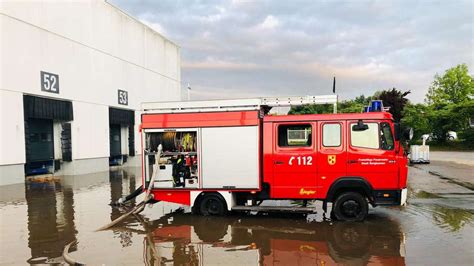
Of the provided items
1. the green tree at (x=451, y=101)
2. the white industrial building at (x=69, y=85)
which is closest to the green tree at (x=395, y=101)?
the green tree at (x=451, y=101)

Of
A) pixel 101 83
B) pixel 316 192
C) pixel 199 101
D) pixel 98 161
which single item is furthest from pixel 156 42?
pixel 316 192

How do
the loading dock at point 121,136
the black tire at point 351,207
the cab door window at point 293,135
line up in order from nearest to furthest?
the black tire at point 351,207 → the cab door window at point 293,135 → the loading dock at point 121,136

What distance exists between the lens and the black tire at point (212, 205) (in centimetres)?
956

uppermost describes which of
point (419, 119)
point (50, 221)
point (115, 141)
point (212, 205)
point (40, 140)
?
point (419, 119)

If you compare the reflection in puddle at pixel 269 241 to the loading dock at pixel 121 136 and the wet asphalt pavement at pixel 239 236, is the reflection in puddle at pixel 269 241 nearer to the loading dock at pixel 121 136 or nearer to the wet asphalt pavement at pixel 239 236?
the wet asphalt pavement at pixel 239 236

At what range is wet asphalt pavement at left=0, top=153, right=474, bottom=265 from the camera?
6434mm

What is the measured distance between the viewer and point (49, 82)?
20.0m

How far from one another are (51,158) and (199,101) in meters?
15.7

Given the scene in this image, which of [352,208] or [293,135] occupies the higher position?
[293,135]

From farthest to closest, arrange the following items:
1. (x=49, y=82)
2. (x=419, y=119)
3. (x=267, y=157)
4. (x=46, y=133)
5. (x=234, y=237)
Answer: (x=419, y=119), (x=46, y=133), (x=49, y=82), (x=267, y=157), (x=234, y=237)

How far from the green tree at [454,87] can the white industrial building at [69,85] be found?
46.5 metres

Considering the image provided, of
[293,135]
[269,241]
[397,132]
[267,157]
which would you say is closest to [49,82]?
[267,157]

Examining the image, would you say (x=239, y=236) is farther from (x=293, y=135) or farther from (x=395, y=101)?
(x=395, y=101)

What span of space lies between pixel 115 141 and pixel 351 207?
76.3 ft
